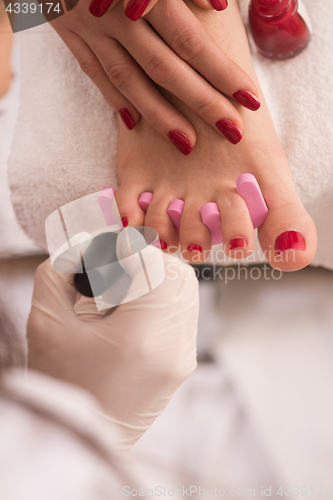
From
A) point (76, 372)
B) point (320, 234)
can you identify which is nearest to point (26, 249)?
point (76, 372)

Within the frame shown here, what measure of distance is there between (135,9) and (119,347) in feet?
1.20

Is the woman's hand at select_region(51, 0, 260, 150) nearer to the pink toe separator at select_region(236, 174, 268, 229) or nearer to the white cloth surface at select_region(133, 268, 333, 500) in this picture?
the pink toe separator at select_region(236, 174, 268, 229)

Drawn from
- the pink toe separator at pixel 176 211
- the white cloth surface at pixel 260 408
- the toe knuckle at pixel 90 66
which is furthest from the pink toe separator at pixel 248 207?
the toe knuckle at pixel 90 66

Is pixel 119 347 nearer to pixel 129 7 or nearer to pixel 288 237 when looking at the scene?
pixel 288 237

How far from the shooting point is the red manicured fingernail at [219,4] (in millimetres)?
424

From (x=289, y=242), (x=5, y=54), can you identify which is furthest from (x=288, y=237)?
(x=5, y=54)

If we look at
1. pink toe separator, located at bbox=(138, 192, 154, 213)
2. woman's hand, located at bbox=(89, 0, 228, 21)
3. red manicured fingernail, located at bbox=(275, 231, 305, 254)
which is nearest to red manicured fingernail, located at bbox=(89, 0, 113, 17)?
woman's hand, located at bbox=(89, 0, 228, 21)

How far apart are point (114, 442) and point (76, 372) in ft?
0.25

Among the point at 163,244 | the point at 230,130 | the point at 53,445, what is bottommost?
the point at 53,445

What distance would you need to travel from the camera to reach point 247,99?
42 cm

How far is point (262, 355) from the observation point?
39 cm

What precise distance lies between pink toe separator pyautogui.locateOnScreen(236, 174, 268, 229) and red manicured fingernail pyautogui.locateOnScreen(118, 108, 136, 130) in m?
0.17

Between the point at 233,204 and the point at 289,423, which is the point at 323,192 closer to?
the point at 233,204

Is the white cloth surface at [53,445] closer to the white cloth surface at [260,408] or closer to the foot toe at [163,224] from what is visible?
the white cloth surface at [260,408]
